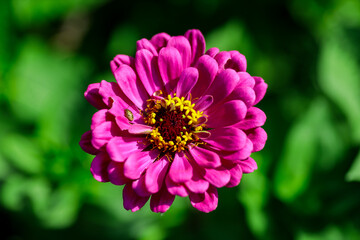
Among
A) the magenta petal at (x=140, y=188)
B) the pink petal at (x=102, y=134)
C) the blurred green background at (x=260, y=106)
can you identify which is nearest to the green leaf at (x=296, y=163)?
the blurred green background at (x=260, y=106)

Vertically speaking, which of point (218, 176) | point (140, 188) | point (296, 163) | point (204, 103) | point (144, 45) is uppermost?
point (144, 45)

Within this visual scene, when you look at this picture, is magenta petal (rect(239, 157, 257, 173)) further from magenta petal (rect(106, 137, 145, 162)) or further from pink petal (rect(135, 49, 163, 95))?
pink petal (rect(135, 49, 163, 95))

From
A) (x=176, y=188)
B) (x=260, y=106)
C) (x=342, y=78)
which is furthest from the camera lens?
(x=260, y=106)

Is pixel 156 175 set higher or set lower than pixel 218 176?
lower

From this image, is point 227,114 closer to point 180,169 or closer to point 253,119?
point 253,119

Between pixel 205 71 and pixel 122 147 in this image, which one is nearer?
pixel 122 147

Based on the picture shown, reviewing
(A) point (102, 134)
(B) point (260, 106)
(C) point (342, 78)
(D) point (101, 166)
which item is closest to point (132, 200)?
(D) point (101, 166)
